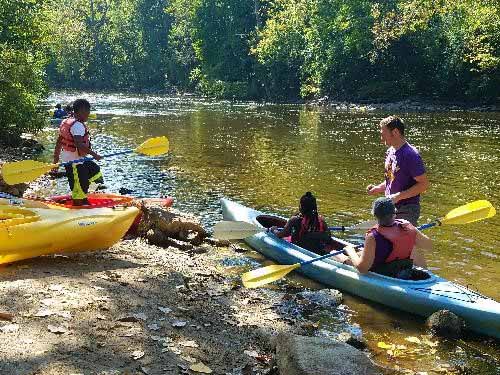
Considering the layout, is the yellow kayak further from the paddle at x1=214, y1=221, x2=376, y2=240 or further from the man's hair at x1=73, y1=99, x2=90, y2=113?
the man's hair at x1=73, y1=99, x2=90, y2=113

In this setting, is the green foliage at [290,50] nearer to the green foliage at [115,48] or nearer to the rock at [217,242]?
the green foliage at [115,48]

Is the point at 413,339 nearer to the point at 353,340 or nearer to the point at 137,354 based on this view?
the point at 353,340

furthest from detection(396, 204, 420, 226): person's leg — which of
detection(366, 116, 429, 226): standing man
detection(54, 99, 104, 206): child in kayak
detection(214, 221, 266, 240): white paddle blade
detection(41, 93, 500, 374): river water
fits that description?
detection(54, 99, 104, 206): child in kayak

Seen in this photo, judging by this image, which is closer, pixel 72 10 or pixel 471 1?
pixel 471 1

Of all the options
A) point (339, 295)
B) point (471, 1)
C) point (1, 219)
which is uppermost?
point (471, 1)

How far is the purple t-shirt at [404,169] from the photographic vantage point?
5.75 m

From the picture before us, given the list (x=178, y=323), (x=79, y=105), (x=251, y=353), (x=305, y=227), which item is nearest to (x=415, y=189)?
(x=305, y=227)

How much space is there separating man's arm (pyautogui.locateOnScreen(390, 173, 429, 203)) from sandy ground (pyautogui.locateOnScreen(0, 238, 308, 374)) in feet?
5.19

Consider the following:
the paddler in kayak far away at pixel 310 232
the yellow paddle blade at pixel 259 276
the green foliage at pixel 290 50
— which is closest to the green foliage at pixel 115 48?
the green foliage at pixel 290 50

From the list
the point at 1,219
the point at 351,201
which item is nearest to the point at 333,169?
the point at 351,201

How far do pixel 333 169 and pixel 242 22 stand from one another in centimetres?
3572

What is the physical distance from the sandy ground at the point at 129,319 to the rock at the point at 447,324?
121 cm

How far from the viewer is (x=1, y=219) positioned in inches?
238

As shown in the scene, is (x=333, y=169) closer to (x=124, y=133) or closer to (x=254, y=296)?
(x=254, y=296)
